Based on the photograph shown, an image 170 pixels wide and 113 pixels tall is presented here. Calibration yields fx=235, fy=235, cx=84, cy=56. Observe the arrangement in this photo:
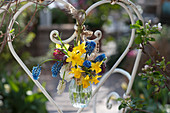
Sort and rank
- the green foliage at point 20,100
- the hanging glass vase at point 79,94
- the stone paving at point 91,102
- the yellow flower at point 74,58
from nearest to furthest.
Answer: the yellow flower at point 74,58 → the hanging glass vase at point 79,94 → the green foliage at point 20,100 → the stone paving at point 91,102

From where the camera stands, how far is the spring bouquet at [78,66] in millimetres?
780

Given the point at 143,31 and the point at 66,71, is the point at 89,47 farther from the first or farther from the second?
the point at 143,31

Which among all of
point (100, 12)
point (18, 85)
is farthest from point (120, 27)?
point (18, 85)

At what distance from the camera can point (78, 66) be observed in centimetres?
82

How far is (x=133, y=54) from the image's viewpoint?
3.54 m

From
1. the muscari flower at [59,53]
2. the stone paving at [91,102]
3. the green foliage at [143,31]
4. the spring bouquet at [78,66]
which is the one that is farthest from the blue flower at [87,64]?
the stone paving at [91,102]

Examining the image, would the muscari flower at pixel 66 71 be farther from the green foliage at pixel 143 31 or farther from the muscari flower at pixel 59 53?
the green foliage at pixel 143 31

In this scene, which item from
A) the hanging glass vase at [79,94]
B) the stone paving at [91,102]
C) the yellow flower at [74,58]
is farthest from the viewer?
the stone paving at [91,102]

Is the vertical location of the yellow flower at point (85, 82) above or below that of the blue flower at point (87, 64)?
below

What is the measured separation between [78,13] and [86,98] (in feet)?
1.06

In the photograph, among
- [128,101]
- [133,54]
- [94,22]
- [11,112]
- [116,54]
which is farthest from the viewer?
[94,22]

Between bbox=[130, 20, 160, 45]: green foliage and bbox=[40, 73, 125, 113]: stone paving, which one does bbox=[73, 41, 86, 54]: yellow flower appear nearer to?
bbox=[130, 20, 160, 45]: green foliage

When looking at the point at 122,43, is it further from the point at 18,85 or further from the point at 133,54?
the point at 18,85

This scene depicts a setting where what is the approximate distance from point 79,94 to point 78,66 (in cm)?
12
